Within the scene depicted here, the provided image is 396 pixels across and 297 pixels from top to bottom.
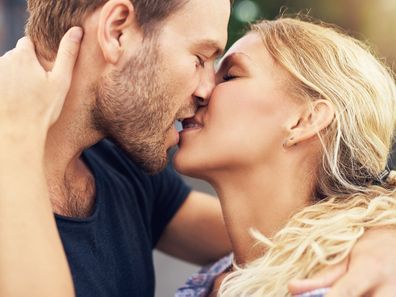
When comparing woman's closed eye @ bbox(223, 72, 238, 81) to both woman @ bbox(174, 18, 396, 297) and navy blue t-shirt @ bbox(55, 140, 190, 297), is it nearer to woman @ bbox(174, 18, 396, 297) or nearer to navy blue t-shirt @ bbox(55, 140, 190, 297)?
woman @ bbox(174, 18, 396, 297)

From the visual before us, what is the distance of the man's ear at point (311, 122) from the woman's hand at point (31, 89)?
808 mm

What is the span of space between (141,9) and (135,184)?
806mm

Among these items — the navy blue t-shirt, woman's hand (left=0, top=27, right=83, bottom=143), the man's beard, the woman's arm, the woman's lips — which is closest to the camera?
the woman's arm

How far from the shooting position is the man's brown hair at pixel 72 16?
2.26 metres

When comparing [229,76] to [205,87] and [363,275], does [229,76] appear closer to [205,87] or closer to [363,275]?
[205,87]

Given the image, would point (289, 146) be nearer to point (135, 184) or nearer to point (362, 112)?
point (362, 112)

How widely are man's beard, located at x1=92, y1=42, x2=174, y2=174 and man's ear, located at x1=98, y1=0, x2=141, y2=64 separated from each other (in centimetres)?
7

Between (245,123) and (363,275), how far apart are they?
31.0 inches

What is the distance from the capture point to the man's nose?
2387mm

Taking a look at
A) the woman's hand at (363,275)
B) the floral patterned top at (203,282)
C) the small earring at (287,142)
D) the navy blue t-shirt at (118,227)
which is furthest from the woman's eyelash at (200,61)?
the woman's hand at (363,275)

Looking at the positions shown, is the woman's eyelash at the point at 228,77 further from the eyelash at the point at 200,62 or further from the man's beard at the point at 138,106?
the man's beard at the point at 138,106

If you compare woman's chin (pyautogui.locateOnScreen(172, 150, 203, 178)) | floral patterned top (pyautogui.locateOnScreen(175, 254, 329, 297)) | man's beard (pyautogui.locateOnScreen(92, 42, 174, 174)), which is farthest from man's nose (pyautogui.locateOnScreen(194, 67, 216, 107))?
floral patterned top (pyautogui.locateOnScreen(175, 254, 329, 297))

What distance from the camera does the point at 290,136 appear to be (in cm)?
223

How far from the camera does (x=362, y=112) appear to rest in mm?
2225
